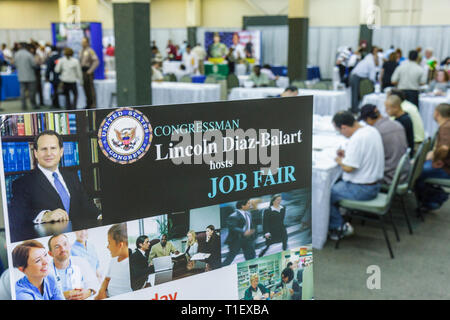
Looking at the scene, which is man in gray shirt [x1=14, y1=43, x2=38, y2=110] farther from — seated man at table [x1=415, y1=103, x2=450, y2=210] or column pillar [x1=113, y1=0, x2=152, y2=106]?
seated man at table [x1=415, y1=103, x2=450, y2=210]

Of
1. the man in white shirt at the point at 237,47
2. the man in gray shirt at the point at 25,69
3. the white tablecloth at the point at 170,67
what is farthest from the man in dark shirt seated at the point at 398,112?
the man in white shirt at the point at 237,47

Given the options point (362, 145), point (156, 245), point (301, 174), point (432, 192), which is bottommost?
point (432, 192)

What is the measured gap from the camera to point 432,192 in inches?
183

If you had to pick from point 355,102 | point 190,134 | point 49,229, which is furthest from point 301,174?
point 355,102

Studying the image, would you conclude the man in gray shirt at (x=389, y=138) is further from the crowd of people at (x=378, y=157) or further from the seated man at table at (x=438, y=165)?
the seated man at table at (x=438, y=165)

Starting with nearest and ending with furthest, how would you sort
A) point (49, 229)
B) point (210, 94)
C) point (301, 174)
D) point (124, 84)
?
point (49, 229)
point (301, 174)
point (124, 84)
point (210, 94)

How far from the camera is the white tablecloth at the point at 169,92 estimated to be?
9.15m

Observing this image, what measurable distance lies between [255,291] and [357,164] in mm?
2621

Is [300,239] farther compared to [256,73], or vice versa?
[256,73]

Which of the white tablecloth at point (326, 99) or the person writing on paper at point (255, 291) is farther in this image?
the white tablecloth at point (326, 99)

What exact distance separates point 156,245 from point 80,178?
0.25 meters

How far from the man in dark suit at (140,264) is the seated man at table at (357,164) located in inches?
110
